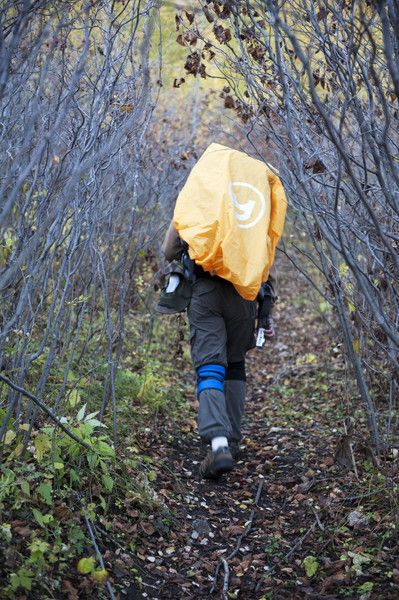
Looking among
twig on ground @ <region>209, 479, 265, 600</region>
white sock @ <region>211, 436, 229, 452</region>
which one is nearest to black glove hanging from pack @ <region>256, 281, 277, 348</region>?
white sock @ <region>211, 436, 229, 452</region>

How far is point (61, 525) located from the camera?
114 inches

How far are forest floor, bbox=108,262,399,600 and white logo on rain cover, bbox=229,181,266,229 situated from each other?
1.47 m

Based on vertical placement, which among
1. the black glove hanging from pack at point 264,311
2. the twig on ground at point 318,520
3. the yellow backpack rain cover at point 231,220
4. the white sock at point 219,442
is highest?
the yellow backpack rain cover at point 231,220

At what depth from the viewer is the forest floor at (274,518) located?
2900mm

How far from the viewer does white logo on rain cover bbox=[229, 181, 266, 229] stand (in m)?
3.64

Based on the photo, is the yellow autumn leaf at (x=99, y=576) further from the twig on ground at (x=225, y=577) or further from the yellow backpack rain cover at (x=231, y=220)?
the yellow backpack rain cover at (x=231, y=220)

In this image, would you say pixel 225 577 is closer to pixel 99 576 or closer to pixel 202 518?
pixel 202 518

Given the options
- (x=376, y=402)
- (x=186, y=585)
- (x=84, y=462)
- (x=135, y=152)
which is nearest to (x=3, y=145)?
(x=135, y=152)

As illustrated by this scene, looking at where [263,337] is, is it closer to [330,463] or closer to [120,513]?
[330,463]

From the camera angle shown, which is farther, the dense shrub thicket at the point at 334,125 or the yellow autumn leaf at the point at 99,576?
the dense shrub thicket at the point at 334,125

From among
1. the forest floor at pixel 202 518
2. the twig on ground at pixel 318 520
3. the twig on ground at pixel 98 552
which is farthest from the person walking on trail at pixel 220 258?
the twig on ground at pixel 98 552

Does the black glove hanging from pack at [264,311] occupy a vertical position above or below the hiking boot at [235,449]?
above

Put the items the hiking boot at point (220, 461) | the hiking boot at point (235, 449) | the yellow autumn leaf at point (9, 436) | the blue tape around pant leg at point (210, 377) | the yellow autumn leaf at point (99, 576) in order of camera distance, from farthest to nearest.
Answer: the hiking boot at point (235, 449)
the blue tape around pant leg at point (210, 377)
the hiking boot at point (220, 461)
the yellow autumn leaf at point (9, 436)
the yellow autumn leaf at point (99, 576)

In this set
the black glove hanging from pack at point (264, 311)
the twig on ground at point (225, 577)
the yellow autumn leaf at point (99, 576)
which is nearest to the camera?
the yellow autumn leaf at point (99, 576)
